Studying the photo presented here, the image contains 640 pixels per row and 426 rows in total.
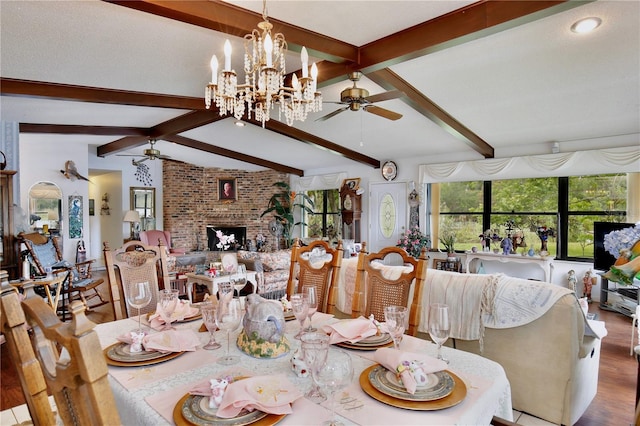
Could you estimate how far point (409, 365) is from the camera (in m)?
1.19

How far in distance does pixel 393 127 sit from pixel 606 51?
281cm

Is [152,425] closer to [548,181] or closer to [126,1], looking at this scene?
[126,1]

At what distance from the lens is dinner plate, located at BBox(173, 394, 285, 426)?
96cm

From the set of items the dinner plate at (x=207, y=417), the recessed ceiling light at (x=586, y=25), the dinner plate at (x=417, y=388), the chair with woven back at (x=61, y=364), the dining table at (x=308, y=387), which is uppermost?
the recessed ceiling light at (x=586, y=25)

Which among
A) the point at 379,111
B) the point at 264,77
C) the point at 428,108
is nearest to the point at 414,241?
the point at 428,108

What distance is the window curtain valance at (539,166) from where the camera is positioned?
16.0 ft

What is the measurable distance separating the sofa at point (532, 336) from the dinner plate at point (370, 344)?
530 mm

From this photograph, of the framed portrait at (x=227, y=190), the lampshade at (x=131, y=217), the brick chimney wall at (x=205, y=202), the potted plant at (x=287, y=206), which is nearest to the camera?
the lampshade at (x=131, y=217)

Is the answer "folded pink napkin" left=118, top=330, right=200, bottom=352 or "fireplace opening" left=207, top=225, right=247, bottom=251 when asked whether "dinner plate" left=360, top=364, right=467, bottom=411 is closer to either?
"folded pink napkin" left=118, top=330, right=200, bottom=352

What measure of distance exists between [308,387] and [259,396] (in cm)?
20

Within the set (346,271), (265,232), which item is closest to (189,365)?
(346,271)

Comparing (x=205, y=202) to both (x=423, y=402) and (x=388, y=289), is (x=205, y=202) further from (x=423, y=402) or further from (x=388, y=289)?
(x=423, y=402)

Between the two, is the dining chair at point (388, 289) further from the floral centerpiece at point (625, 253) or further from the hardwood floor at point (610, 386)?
the hardwood floor at point (610, 386)


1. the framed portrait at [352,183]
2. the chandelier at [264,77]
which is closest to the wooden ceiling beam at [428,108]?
the chandelier at [264,77]
